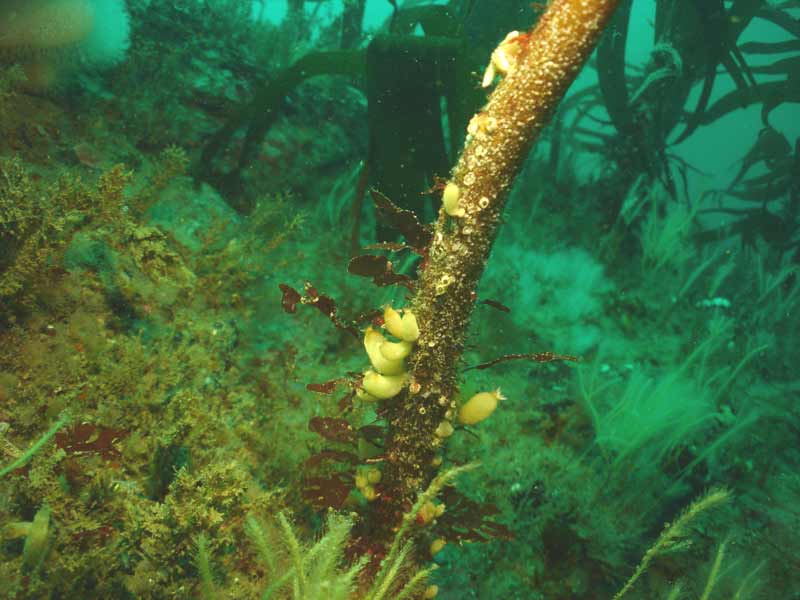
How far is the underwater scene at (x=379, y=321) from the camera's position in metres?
1.66

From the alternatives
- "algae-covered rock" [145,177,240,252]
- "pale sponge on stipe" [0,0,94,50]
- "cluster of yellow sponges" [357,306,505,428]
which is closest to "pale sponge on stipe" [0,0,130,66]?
"pale sponge on stipe" [0,0,94,50]

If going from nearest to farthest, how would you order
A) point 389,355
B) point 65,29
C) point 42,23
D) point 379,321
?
point 389,355, point 379,321, point 42,23, point 65,29

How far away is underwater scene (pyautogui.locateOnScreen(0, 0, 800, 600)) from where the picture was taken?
A: 1661mm

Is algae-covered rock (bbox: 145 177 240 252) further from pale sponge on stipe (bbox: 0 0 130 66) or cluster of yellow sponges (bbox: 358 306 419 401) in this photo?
cluster of yellow sponges (bbox: 358 306 419 401)

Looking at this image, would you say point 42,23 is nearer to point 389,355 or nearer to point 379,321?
point 379,321

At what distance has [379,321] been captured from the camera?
5.82ft

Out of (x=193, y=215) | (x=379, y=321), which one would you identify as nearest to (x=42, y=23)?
(x=193, y=215)

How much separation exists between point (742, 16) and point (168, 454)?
8157 mm

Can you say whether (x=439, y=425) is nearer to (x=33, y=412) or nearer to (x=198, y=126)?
(x=33, y=412)

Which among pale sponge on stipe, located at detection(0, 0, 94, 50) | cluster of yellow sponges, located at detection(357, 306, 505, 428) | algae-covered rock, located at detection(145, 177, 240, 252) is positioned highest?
pale sponge on stipe, located at detection(0, 0, 94, 50)

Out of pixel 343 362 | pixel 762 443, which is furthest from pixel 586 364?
pixel 343 362

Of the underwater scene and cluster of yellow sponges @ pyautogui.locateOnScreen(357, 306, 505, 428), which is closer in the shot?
cluster of yellow sponges @ pyautogui.locateOnScreen(357, 306, 505, 428)

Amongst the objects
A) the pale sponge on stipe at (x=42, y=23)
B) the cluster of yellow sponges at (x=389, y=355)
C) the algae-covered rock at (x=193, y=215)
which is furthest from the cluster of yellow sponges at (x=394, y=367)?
the pale sponge on stipe at (x=42, y=23)

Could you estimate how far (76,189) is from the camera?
8.59ft
